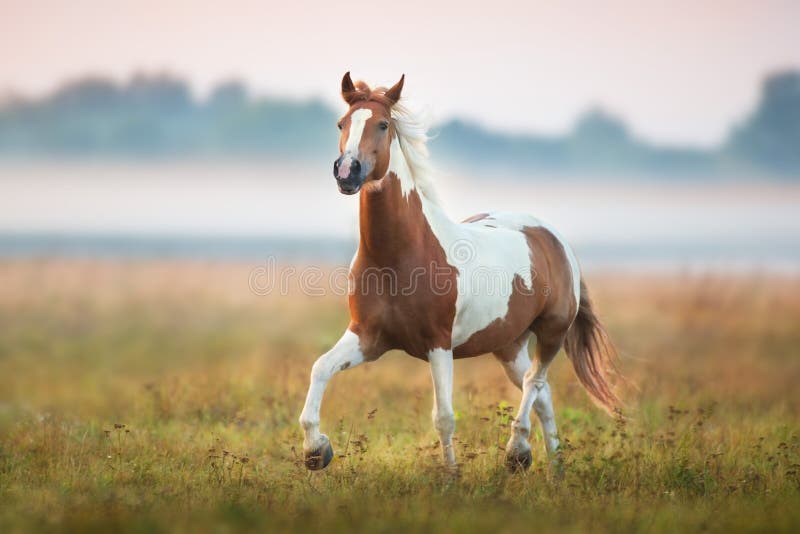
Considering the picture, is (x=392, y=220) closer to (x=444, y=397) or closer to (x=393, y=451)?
(x=444, y=397)

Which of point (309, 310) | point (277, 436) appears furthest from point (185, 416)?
point (309, 310)

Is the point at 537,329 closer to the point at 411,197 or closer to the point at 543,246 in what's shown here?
the point at 543,246

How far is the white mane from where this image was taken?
662cm

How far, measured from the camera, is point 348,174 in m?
5.90

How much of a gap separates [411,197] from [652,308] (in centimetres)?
1907

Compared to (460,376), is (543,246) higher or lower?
higher

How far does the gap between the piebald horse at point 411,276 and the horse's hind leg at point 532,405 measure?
0.01 m

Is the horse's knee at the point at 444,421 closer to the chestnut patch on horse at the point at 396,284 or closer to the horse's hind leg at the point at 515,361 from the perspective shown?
the chestnut patch on horse at the point at 396,284

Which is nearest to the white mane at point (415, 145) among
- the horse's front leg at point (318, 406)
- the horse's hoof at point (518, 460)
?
the horse's front leg at point (318, 406)

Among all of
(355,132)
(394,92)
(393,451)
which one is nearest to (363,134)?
(355,132)

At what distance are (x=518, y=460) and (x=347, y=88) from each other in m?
3.31

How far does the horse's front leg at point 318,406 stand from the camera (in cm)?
609

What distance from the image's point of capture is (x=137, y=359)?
21.8 meters

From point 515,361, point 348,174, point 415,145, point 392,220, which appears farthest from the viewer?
point 515,361
